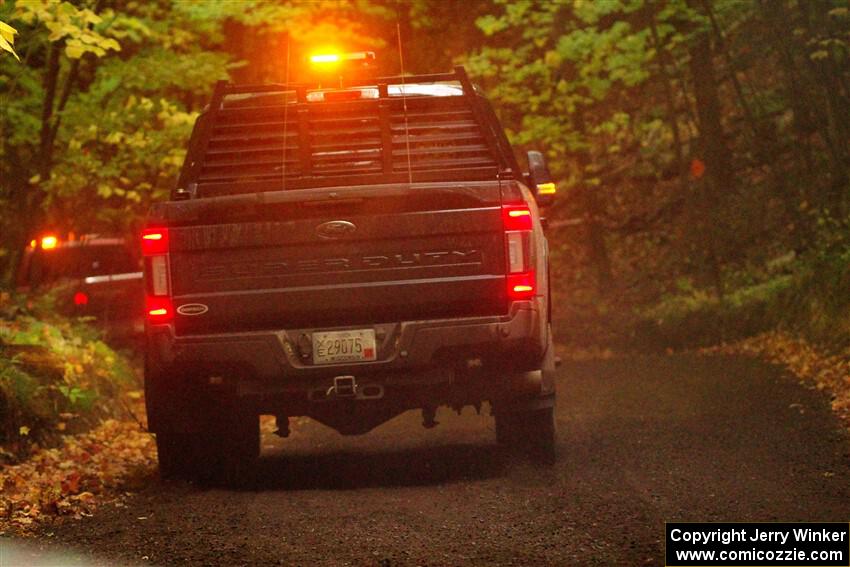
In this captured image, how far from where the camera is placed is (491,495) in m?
8.28

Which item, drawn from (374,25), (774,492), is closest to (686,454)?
(774,492)

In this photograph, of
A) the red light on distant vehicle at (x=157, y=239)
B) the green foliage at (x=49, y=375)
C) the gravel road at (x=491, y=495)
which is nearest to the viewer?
the gravel road at (x=491, y=495)

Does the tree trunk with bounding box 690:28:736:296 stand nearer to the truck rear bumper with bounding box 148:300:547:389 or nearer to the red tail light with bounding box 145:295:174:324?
the truck rear bumper with bounding box 148:300:547:389

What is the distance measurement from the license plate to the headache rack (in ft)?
5.05

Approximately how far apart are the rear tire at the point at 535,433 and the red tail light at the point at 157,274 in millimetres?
2482

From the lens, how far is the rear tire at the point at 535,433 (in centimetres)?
932

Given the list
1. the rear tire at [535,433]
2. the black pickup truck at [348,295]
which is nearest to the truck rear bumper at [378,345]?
the black pickup truck at [348,295]

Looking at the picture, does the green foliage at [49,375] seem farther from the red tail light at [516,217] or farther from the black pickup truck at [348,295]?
the red tail light at [516,217]

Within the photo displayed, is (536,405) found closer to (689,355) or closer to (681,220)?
(689,355)

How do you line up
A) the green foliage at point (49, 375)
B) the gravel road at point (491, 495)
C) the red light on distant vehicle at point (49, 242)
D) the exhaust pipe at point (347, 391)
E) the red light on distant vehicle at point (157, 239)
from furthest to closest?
the red light on distant vehicle at point (49, 242)
the green foliage at point (49, 375)
the exhaust pipe at point (347, 391)
the red light on distant vehicle at point (157, 239)
the gravel road at point (491, 495)

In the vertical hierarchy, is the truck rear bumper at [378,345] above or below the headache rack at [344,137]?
below

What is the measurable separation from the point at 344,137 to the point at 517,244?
79.3 inches

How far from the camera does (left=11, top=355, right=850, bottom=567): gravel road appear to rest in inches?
265

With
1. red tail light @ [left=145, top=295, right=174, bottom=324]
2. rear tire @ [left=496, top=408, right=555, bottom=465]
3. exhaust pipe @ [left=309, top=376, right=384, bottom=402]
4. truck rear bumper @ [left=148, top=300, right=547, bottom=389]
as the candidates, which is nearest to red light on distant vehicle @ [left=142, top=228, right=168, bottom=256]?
red tail light @ [left=145, top=295, right=174, bottom=324]
